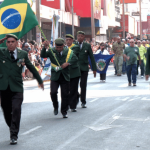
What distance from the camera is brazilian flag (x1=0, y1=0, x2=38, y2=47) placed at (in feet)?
30.1

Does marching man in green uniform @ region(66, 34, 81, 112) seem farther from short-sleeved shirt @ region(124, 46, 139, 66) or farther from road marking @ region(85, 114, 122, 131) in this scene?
short-sleeved shirt @ region(124, 46, 139, 66)

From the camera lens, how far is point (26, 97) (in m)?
15.0

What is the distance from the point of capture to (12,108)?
300 inches

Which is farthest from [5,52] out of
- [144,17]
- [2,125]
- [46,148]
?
[144,17]

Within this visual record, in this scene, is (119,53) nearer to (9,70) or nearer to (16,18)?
(16,18)

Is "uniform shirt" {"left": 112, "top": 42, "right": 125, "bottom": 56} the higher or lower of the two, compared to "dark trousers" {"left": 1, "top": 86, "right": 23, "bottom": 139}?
higher

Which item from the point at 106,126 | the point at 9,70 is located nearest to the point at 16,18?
the point at 9,70

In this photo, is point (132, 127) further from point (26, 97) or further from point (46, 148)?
point (26, 97)

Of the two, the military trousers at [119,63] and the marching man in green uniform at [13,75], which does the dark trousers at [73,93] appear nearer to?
the marching man in green uniform at [13,75]

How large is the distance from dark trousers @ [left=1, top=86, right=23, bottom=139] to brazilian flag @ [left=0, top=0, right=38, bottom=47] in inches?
73.0

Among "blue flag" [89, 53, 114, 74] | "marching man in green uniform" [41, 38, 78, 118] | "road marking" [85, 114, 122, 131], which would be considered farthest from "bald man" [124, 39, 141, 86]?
"road marking" [85, 114, 122, 131]

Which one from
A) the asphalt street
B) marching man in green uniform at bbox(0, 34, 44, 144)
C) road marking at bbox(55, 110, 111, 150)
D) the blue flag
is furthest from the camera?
the blue flag

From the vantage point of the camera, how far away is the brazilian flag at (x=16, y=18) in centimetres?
917

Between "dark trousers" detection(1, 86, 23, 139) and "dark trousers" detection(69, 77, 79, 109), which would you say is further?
"dark trousers" detection(69, 77, 79, 109)
